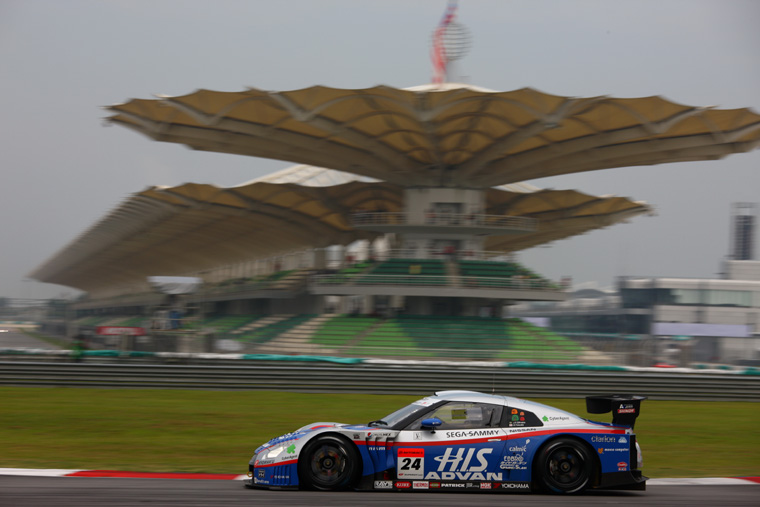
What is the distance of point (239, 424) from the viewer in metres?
15.5

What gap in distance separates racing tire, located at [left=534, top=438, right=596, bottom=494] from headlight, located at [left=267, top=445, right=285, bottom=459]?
108 inches

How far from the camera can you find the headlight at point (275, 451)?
29.3ft

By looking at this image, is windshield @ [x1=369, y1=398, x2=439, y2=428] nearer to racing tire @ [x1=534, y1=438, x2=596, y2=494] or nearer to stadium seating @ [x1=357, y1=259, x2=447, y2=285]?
racing tire @ [x1=534, y1=438, x2=596, y2=494]

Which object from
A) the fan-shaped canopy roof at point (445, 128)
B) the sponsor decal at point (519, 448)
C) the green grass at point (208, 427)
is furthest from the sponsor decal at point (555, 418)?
the fan-shaped canopy roof at point (445, 128)

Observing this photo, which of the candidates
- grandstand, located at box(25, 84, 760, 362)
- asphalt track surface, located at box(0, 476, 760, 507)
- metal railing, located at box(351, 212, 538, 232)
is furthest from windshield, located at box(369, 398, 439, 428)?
metal railing, located at box(351, 212, 538, 232)

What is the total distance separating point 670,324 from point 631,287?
2354 cm

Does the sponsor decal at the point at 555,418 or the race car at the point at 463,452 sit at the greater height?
the sponsor decal at the point at 555,418

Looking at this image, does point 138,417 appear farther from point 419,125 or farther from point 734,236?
point 734,236

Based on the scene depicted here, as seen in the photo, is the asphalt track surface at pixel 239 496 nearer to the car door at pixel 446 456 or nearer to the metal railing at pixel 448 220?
the car door at pixel 446 456

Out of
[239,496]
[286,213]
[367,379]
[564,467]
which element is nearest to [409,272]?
[286,213]

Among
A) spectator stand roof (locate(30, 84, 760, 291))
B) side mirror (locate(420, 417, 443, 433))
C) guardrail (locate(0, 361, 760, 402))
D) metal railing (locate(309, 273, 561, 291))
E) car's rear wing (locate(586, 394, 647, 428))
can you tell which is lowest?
guardrail (locate(0, 361, 760, 402))

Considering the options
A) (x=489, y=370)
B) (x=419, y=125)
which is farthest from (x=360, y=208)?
(x=489, y=370)

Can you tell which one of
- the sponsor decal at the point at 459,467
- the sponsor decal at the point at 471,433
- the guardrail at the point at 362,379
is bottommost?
the guardrail at the point at 362,379

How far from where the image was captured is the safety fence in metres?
21.9
